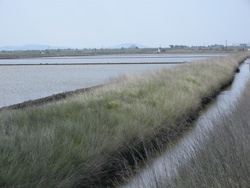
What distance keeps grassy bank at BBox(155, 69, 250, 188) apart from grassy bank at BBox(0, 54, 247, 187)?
1.53 metres

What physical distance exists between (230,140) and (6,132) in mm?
4663

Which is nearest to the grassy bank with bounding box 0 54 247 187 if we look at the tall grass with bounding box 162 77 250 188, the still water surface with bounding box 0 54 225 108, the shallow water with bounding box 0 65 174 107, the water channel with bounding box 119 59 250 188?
the water channel with bounding box 119 59 250 188

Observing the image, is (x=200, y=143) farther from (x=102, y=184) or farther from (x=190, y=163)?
(x=102, y=184)

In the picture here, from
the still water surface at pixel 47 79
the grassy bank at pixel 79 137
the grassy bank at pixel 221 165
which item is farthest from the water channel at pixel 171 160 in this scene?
the still water surface at pixel 47 79

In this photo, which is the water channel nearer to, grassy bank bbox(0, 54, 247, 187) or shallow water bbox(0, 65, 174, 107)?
grassy bank bbox(0, 54, 247, 187)

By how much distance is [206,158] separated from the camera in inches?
217

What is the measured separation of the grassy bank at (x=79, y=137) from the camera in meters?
6.34

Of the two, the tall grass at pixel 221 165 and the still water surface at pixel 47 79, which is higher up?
the tall grass at pixel 221 165

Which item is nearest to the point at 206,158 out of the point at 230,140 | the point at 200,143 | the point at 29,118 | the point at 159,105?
the point at 230,140

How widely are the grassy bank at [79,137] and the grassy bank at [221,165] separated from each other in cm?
153

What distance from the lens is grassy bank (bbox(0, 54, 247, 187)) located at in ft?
20.8

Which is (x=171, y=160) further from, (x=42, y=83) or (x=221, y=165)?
(x=42, y=83)

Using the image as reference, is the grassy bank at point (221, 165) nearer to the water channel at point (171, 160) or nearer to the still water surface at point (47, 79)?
the water channel at point (171, 160)

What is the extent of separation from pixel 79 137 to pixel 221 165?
3903 mm
